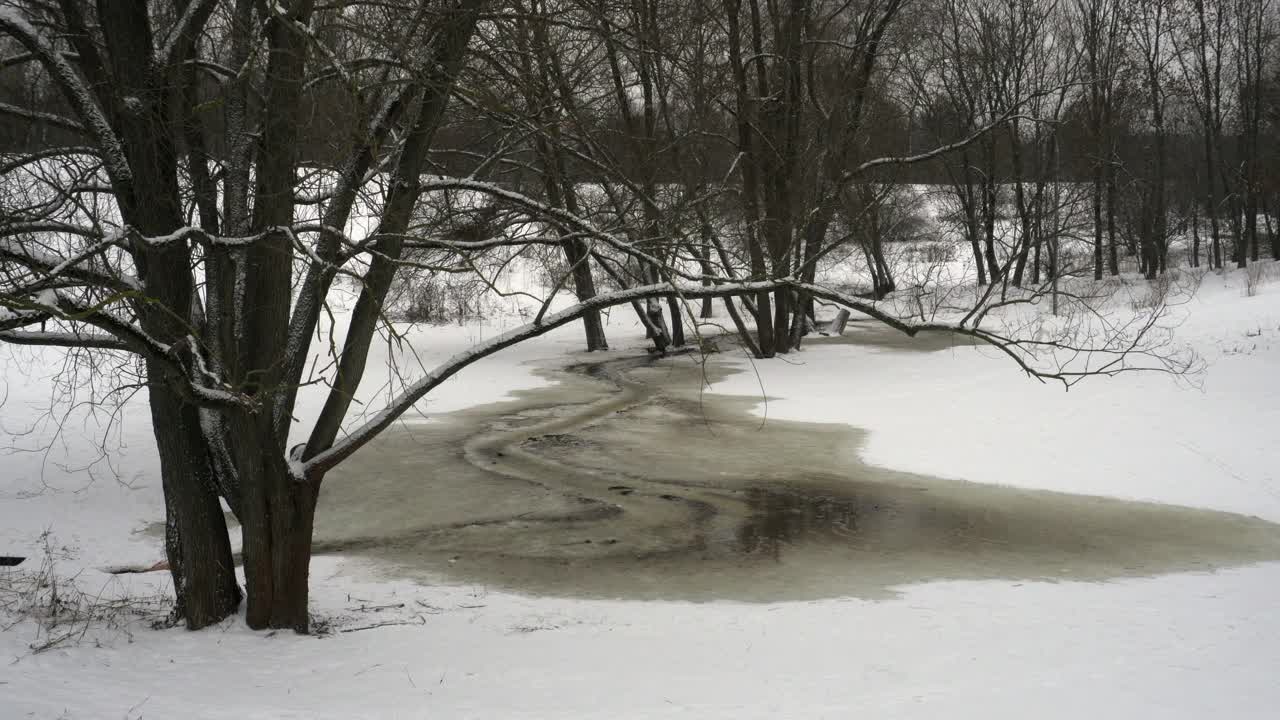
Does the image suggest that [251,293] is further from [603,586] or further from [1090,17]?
[1090,17]

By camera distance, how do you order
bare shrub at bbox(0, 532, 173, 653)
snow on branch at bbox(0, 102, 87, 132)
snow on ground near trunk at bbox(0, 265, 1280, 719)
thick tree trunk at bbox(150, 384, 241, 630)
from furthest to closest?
thick tree trunk at bbox(150, 384, 241, 630) < snow on branch at bbox(0, 102, 87, 132) < bare shrub at bbox(0, 532, 173, 653) < snow on ground near trunk at bbox(0, 265, 1280, 719)

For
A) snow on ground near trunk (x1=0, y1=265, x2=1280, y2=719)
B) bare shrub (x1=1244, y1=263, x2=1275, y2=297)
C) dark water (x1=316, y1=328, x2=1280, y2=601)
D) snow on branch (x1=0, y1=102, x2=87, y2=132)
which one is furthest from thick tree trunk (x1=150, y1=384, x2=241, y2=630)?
bare shrub (x1=1244, y1=263, x2=1275, y2=297)

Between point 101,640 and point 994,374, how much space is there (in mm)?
→ 18340

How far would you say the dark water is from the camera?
9227mm

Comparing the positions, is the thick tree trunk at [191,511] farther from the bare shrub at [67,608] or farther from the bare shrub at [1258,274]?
the bare shrub at [1258,274]

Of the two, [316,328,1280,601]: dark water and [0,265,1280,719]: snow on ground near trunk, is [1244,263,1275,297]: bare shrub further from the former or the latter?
[0,265,1280,719]: snow on ground near trunk

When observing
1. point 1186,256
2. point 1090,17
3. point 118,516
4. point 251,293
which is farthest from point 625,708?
point 1186,256

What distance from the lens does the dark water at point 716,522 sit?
9227 millimetres

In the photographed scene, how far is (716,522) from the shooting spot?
11242 mm

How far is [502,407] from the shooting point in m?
20.7

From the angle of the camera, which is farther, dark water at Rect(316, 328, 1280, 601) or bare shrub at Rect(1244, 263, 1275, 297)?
bare shrub at Rect(1244, 263, 1275, 297)

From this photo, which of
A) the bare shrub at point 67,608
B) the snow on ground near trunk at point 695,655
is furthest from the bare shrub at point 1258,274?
the bare shrub at point 67,608

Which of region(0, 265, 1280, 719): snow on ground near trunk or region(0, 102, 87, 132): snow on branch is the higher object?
region(0, 102, 87, 132): snow on branch

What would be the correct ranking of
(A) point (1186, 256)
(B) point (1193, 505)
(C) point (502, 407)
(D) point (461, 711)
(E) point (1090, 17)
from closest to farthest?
(D) point (461, 711) → (B) point (1193, 505) → (C) point (502, 407) → (E) point (1090, 17) → (A) point (1186, 256)
